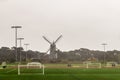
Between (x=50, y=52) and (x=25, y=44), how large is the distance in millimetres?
13678

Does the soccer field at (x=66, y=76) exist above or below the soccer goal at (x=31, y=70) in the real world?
below

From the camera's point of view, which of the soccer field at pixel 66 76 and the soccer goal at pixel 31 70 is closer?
the soccer field at pixel 66 76

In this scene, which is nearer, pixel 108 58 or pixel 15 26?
pixel 15 26

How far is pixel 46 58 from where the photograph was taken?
6732 inches

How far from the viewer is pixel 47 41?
559 ft

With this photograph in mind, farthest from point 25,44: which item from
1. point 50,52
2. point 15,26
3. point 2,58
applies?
point 15,26

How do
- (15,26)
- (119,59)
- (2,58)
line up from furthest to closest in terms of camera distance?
(2,58)
(119,59)
(15,26)


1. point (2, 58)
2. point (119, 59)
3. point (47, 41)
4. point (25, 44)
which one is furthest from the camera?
point (2, 58)

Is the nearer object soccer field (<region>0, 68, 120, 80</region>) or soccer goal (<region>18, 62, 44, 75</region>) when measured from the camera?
soccer field (<region>0, 68, 120, 80</region>)

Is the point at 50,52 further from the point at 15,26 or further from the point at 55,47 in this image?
the point at 15,26

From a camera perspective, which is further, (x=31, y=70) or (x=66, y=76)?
(x=31, y=70)

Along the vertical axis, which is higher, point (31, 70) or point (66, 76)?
point (31, 70)

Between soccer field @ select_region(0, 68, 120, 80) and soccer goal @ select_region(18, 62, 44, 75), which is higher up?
soccer goal @ select_region(18, 62, 44, 75)

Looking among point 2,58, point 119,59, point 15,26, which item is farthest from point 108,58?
point 15,26
